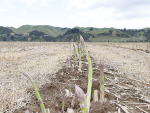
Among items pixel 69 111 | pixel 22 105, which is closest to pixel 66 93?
pixel 69 111

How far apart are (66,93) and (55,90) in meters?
0.37

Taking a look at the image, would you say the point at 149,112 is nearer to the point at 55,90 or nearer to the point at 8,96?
the point at 55,90

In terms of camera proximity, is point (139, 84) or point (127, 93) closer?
point (127, 93)

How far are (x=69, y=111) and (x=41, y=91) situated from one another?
3.59 ft

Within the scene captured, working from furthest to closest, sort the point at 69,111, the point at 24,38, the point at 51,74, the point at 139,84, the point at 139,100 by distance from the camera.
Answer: the point at 24,38 → the point at 51,74 → the point at 139,84 → the point at 139,100 → the point at 69,111

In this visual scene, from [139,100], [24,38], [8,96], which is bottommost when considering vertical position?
[139,100]

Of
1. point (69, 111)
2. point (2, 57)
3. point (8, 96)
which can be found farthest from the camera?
point (2, 57)

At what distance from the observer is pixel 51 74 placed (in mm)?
3717

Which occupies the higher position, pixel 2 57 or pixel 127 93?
pixel 2 57

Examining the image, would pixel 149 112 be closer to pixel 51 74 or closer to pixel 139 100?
pixel 139 100

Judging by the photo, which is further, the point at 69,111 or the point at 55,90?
the point at 55,90

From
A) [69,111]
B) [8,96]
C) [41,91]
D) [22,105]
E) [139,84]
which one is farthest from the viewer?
[139,84]

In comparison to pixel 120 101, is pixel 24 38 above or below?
above

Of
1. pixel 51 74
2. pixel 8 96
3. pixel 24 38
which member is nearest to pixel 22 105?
pixel 8 96
